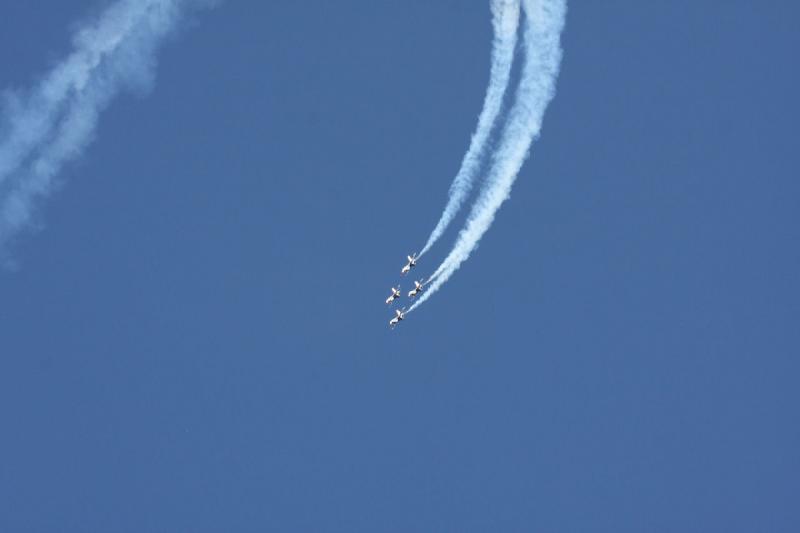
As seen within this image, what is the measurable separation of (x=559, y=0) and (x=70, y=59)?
634 inches

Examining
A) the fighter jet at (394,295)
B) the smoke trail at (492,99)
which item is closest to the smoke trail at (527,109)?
the smoke trail at (492,99)

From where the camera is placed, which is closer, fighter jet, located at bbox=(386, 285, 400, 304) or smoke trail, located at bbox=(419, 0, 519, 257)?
smoke trail, located at bbox=(419, 0, 519, 257)

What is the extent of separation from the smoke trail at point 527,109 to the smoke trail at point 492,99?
518mm

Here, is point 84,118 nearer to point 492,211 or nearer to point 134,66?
point 134,66

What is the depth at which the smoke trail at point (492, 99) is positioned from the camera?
99938 mm

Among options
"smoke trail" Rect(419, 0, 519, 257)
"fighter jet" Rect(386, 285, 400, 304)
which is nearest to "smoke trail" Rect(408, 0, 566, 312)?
"smoke trail" Rect(419, 0, 519, 257)

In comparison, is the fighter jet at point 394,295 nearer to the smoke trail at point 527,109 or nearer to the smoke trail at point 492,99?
the smoke trail at point 492,99

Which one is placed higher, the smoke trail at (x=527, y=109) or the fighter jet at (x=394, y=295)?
the smoke trail at (x=527, y=109)

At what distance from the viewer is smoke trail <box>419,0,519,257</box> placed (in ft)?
328

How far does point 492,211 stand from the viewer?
10069cm

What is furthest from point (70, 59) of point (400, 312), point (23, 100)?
point (400, 312)

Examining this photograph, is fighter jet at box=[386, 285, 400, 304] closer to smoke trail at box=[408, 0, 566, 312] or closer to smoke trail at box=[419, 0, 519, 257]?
smoke trail at box=[419, 0, 519, 257]

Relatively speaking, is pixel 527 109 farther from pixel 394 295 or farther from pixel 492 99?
pixel 394 295

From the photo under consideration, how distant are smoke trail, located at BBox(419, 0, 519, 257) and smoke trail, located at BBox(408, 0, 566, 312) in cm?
52
